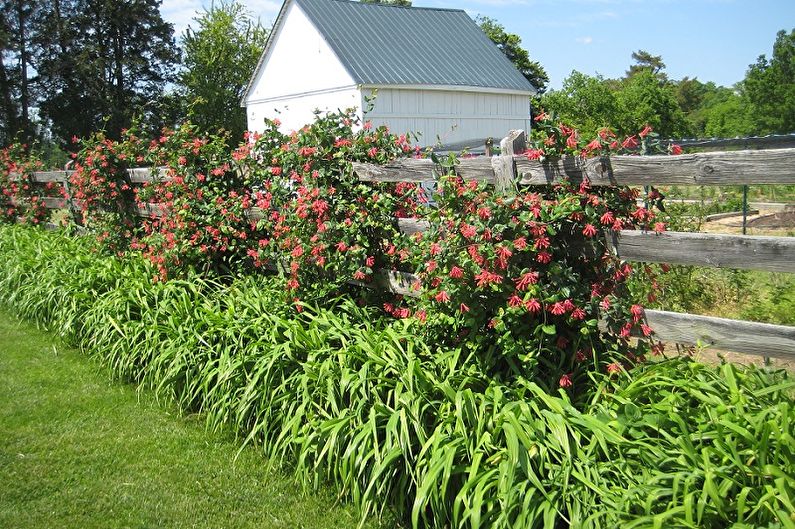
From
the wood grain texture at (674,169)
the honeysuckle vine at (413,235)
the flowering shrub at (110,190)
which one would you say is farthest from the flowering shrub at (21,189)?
the wood grain texture at (674,169)

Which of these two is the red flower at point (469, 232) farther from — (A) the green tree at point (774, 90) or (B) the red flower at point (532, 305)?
(A) the green tree at point (774, 90)

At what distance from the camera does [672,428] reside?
3342 millimetres

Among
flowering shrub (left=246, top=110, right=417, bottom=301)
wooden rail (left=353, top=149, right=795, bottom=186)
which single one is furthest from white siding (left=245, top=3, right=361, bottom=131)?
wooden rail (left=353, top=149, right=795, bottom=186)

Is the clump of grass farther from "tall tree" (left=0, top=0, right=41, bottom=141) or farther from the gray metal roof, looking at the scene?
"tall tree" (left=0, top=0, right=41, bottom=141)

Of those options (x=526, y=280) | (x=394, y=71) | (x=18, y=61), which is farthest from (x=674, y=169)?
(x=18, y=61)

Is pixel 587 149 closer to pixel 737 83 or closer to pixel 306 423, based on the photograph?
pixel 306 423

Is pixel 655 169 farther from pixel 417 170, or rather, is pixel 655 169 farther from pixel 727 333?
pixel 417 170

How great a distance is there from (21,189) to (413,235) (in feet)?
29.3

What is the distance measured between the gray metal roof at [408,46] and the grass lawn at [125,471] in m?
17.1

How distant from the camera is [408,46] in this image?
23781 millimetres

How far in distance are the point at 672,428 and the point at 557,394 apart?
0.85 m

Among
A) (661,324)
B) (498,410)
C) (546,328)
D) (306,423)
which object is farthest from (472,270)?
(306,423)

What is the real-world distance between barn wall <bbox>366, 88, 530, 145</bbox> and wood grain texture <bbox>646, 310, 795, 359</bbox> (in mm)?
17581

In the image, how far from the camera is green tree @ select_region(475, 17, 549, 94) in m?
37.8
